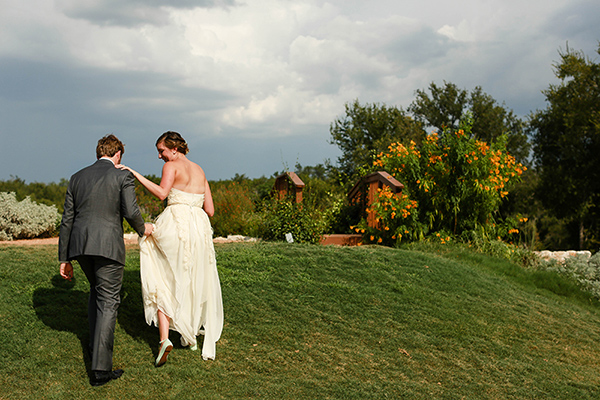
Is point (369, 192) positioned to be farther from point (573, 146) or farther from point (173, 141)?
point (573, 146)

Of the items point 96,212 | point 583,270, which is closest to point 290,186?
point 583,270

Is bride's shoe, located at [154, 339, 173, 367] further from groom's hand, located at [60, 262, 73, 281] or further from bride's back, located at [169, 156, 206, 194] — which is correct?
bride's back, located at [169, 156, 206, 194]

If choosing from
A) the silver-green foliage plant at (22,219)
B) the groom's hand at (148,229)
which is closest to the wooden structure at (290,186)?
the silver-green foliage plant at (22,219)

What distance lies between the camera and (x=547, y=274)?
8.77m

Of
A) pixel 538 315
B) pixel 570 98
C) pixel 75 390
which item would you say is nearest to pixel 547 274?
pixel 538 315

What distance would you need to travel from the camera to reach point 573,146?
2111 centimetres

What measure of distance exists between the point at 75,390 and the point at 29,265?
2853mm

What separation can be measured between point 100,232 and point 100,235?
0.08ft

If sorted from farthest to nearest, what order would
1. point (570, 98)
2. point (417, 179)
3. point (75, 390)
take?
point (570, 98) < point (417, 179) < point (75, 390)

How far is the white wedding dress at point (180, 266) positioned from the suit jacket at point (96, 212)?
1.15 feet

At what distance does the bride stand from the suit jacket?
0.94 ft

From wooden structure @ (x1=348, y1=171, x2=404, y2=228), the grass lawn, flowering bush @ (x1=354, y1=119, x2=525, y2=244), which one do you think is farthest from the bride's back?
wooden structure @ (x1=348, y1=171, x2=404, y2=228)

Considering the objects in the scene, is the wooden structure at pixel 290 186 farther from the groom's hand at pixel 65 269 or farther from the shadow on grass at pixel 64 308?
the groom's hand at pixel 65 269

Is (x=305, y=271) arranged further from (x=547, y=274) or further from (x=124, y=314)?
(x=547, y=274)
